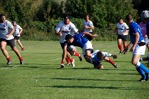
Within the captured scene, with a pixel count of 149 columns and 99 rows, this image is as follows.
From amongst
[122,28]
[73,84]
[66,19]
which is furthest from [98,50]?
[122,28]

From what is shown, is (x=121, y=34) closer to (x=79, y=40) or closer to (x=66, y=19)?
(x=66, y=19)

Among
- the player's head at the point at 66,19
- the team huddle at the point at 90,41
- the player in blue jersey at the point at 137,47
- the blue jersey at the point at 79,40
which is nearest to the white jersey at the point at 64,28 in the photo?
the team huddle at the point at 90,41

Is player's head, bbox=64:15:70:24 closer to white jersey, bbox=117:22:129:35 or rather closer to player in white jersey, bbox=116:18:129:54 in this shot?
player in white jersey, bbox=116:18:129:54

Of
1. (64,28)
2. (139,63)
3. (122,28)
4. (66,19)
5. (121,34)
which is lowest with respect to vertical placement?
(121,34)

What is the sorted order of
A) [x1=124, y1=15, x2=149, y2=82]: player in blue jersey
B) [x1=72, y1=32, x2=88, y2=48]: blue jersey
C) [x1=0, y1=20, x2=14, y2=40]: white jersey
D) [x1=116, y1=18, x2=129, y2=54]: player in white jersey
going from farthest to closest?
[x1=116, y1=18, x2=129, y2=54]: player in white jersey
[x1=0, y1=20, x2=14, y2=40]: white jersey
[x1=72, y1=32, x2=88, y2=48]: blue jersey
[x1=124, y1=15, x2=149, y2=82]: player in blue jersey

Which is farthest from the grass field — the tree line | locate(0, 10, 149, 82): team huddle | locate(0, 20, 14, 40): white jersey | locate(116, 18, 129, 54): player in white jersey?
the tree line

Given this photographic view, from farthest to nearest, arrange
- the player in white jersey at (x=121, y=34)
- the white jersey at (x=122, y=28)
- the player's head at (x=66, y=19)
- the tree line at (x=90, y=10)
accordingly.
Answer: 1. the tree line at (x=90, y=10)
2. the white jersey at (x=122, y=28)
3. the player in white jersey at (x=121, y=34)
4. the player's head at (x=66, y=19)

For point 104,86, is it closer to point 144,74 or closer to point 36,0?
point 144,74

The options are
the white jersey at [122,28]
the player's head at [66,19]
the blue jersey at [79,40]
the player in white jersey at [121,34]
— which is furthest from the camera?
the white jersey at [122,28]

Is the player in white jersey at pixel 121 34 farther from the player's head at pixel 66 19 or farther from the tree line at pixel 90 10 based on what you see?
the tree line at pixel 90 10

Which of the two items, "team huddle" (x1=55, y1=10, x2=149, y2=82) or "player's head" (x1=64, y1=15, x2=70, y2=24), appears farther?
"player's head" (x1=64, y1=15, x2=70, y2=24)

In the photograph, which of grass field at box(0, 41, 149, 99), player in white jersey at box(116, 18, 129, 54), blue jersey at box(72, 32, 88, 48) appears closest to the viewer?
grass field at box(0, 41, 149, 99)

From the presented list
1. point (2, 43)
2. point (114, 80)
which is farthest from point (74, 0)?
point (114, 80)

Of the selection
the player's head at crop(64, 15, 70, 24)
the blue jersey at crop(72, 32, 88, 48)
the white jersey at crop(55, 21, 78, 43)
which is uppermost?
the player's head at crop(64, 15, 70, 24)
